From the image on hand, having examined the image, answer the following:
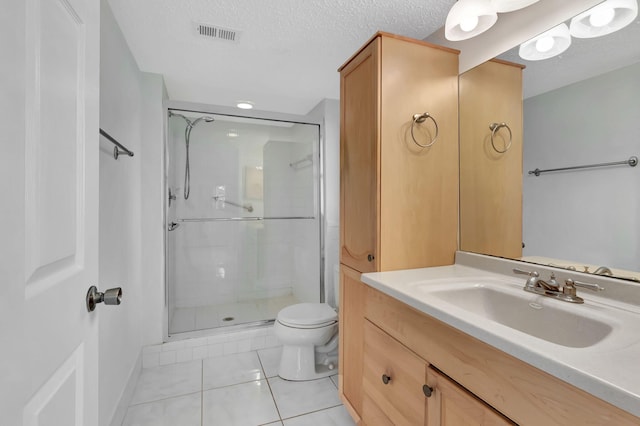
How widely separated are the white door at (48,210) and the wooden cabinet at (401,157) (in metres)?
1.04

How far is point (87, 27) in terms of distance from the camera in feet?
2.52

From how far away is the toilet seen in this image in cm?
194

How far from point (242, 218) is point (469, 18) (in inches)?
96.0

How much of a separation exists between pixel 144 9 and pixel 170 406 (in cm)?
219

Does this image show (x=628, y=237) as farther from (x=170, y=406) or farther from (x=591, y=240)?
(x=170, y=406)

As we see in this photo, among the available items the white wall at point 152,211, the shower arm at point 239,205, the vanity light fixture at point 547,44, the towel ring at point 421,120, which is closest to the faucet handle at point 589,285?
the towel ring at point 421,120

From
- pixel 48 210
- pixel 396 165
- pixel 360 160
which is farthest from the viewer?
pixel 360 160

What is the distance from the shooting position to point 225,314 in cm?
278

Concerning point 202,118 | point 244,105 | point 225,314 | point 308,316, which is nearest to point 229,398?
point 308,316

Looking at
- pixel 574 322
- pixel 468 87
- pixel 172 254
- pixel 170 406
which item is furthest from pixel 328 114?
pixel 170 406

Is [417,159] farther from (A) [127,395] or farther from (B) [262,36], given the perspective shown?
(A) [127,395]

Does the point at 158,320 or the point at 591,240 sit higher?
the point at 591,240

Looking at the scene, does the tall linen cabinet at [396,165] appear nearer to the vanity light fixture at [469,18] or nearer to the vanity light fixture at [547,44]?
the vanity light fixture at [469,18]

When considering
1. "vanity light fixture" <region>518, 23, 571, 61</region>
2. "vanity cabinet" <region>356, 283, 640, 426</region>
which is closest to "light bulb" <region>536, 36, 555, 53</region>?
"vanity light fixture" <region>518, 23, 571, 61</region>
